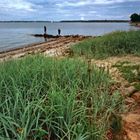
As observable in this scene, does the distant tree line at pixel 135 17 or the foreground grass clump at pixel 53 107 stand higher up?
the foreground grass clump at pixel 53 107

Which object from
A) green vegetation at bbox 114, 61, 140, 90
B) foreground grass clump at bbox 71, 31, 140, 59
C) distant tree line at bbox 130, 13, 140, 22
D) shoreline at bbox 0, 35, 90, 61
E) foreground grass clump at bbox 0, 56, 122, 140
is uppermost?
foreground grass clump at bbox 0, 56, 122, 140

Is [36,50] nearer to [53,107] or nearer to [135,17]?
[53,107]

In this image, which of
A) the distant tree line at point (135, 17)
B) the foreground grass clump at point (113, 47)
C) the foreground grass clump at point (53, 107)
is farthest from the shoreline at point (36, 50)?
the distant tree line at point (135, 17)

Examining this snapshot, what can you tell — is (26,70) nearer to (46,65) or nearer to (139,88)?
(46,65)

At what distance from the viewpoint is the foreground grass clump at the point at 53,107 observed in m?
3.72

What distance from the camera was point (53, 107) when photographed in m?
4.02

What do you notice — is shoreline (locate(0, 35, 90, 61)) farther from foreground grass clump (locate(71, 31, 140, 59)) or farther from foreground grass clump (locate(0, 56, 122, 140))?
foreground grass clump (locate(0, 56, 122, 140))

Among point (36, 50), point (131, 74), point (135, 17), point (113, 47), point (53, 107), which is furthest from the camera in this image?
point (135, 17)

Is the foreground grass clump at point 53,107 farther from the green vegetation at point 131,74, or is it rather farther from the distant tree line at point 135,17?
the distant tree line at point 135,17

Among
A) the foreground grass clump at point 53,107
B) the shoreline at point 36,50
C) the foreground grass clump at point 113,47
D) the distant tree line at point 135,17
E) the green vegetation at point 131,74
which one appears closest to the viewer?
the foreground grass clump at point 53,107

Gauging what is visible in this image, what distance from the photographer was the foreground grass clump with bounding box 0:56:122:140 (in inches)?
147

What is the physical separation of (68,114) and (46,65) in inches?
89.8

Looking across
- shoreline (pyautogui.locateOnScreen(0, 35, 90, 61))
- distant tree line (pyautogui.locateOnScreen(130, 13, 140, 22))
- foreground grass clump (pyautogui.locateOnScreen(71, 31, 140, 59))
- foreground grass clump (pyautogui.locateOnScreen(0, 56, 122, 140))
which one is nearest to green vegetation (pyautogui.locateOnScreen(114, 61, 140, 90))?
foreground grass clump (pyautogui.locateOnScreen(0, 56, 122, 140))

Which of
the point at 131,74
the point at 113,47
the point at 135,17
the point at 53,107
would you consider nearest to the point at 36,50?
the point at 113,47
